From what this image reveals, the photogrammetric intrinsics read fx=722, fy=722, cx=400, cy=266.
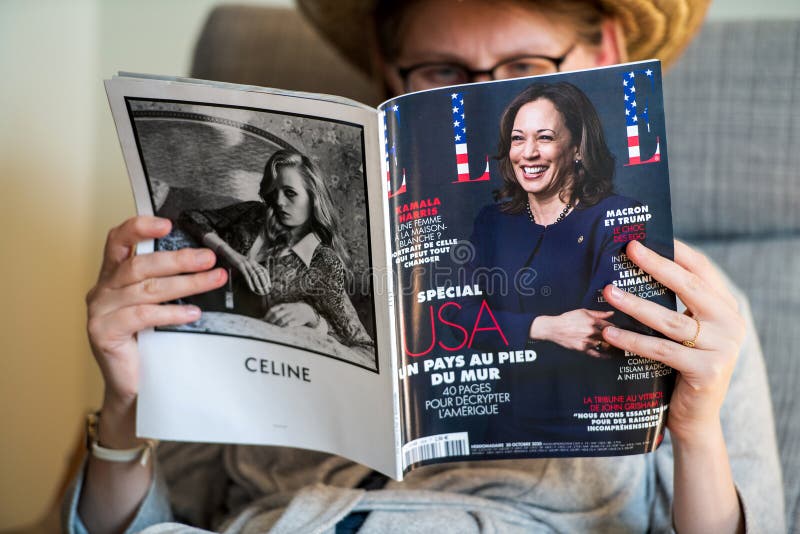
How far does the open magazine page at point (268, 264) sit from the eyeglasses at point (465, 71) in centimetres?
31

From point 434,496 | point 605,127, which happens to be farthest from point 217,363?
point 605,127

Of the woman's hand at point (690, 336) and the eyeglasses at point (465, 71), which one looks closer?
the woman's hand at point (690, 336)

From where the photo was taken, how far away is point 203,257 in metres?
0.77

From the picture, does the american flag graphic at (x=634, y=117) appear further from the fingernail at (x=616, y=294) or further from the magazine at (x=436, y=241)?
the fingernail at (x=616, y=294)

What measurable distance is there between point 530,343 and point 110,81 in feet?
1.57

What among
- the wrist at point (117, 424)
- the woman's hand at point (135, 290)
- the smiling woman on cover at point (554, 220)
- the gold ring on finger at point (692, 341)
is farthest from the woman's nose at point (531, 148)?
the wrist at point (117, 424)

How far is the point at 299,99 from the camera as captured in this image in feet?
2.20

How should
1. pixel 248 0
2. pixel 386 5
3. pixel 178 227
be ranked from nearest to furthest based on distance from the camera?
pixel 178 227, pixel 386 5, pixel 248 0

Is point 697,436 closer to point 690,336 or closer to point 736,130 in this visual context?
point 690,336

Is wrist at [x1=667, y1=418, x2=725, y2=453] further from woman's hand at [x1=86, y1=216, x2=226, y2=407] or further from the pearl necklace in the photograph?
woman's hand at [x1=86, y1=216, x2=226, y2=407]

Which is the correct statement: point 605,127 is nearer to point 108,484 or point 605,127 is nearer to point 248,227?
point 248,227

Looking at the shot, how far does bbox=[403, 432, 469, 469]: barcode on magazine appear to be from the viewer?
2.32 ft

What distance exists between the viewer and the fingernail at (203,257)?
2.53 ft

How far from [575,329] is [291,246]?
0.97 feet
